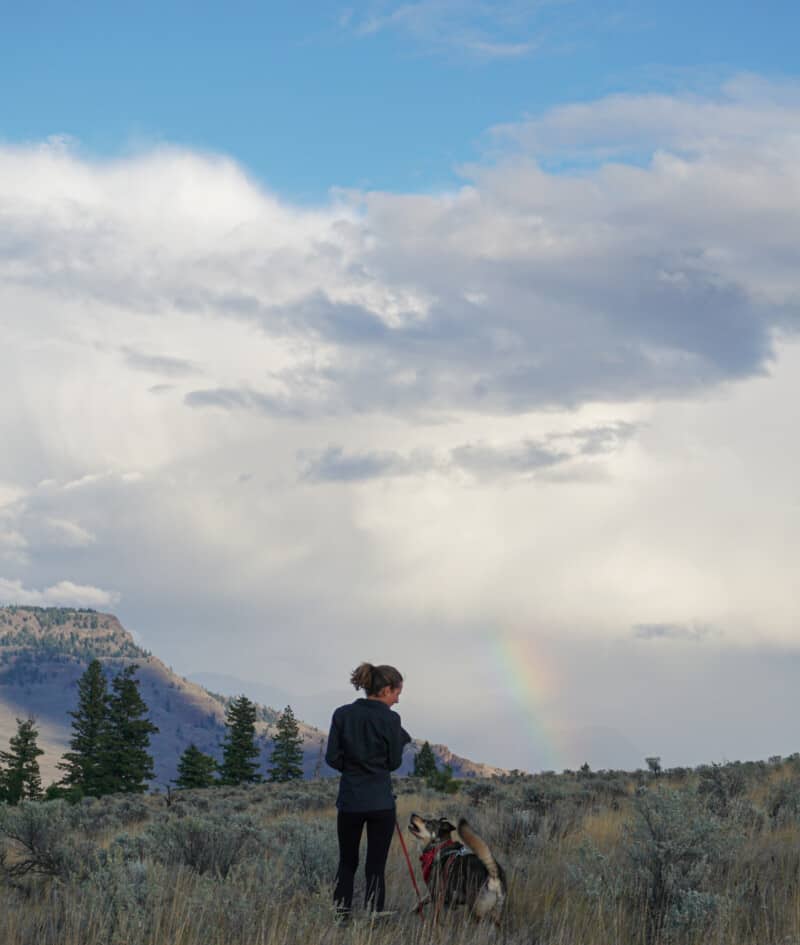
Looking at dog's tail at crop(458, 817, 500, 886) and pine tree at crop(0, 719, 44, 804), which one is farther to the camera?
pine tree at crop(0, 719, 44, 804)

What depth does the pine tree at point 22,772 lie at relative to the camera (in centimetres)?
6041

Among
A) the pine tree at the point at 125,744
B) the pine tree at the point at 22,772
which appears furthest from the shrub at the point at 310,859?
the pine tree at the point at 125,744

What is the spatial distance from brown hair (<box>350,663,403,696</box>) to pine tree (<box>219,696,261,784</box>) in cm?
6089

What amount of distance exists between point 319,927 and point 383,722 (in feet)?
5.50

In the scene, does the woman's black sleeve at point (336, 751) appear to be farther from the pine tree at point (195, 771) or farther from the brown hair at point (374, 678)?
the pine tree at point (195, 771)

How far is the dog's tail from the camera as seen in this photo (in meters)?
7.08

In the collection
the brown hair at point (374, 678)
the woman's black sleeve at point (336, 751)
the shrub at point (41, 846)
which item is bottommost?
the shrub at point (41, 846)

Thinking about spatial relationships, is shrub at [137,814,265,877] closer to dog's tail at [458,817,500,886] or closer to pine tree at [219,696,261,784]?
dog's tail at [458,817,500,886]

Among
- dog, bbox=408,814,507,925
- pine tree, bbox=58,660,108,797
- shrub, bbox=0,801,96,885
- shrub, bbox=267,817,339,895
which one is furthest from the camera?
pine tree, bbox=58,660,108,797

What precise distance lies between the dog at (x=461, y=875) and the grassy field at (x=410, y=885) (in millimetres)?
146

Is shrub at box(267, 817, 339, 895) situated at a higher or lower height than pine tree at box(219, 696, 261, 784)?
higher

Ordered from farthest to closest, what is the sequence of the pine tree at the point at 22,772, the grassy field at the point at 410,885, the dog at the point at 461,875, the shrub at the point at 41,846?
the pine tree at the point at 22,772 < the shrub at the point at 41,846 < the dog at the point at 461,875 < the grassy field at the point at 410,885

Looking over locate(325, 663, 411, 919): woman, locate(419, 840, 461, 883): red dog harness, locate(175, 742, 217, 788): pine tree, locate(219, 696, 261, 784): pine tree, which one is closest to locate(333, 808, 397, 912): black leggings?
locate(325, 663, 411, 919): woman

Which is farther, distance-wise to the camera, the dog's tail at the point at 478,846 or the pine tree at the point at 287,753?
the pine tree at the point at 287,753
